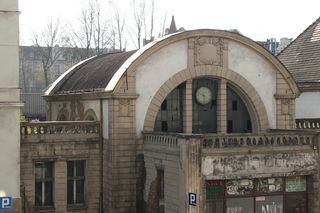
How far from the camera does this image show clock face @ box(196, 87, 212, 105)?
81.9 ft

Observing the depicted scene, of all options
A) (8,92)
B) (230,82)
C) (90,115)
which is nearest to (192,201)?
(230,82)

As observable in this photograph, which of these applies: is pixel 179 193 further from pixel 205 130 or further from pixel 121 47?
pixel 121 47

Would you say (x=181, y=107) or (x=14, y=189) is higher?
(x=181, y=107)

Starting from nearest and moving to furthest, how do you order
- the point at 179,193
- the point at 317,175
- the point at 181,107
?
the point at 179,193 → the point at 317,175 → the point at 181,107

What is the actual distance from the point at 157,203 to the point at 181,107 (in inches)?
178

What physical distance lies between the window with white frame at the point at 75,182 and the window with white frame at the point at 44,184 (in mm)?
732

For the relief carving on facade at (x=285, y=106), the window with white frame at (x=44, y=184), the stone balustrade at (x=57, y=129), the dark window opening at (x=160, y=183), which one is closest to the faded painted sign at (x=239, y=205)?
the dark window opening at (x=160, y=183)

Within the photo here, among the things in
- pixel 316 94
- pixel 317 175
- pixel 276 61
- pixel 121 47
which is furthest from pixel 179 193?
pixel 121 47

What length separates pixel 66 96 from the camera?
1097 inches

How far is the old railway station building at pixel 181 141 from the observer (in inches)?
827

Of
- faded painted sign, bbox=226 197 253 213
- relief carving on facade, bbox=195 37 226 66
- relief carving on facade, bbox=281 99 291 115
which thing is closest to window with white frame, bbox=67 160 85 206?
faded painted sign, bbox=226 197 253 213

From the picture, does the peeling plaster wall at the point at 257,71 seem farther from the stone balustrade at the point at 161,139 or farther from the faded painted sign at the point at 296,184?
the stone balustrade at the point at 161,139

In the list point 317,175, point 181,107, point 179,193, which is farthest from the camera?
point 181,107

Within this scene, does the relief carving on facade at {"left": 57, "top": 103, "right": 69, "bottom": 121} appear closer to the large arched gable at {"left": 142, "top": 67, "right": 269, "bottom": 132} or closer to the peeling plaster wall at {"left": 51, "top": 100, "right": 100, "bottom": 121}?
the peeling plaster wall at {"left": 51, "top": 100, "right": 100, "bottom": 121}
